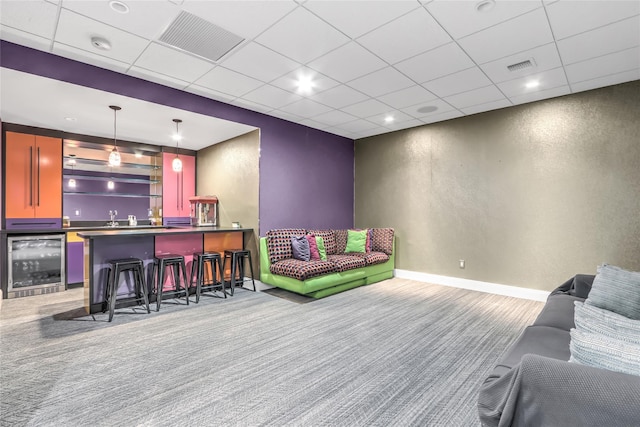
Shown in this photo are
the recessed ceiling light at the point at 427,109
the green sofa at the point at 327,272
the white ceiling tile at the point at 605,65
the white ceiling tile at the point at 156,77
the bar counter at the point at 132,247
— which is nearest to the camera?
the white ceiling tile at the point at 605,65

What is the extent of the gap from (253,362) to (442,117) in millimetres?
4861

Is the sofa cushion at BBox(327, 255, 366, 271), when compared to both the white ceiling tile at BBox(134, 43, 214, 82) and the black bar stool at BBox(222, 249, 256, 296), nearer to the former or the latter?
the black bar stool at BBox(222, 249, 256, 296)

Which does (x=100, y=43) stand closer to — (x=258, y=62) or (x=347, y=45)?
(x=258, y=62)

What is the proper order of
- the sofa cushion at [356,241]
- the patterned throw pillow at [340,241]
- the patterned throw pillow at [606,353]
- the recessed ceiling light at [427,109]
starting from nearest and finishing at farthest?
the patterned throw pillow at [606,353] → the recessed ceiling light at [427,109] → the sofa cushion at [356,241] → the patterned throw pillow at [340,241]

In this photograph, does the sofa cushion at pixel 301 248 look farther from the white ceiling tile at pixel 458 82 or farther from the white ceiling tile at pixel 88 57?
the white ceiling tile at pixel 88 57

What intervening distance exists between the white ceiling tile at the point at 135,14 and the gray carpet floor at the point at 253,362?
2.94m

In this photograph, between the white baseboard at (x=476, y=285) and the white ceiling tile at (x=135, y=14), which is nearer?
the white ceiling tile at (x=135, y=14)

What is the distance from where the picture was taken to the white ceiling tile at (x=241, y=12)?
2.48 m

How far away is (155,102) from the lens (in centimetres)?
403

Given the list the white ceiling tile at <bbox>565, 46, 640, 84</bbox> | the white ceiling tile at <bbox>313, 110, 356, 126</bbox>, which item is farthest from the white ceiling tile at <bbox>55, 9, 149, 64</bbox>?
the white ceiling tile at <bbox>565, 46, 640, 84</bbox>

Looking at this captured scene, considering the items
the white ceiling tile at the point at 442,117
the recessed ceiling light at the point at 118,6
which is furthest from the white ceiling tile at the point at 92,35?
the white ceiling tile at the point at 442,117

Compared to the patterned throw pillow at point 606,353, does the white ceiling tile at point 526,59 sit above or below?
above

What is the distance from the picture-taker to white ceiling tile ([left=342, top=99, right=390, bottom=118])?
469cm

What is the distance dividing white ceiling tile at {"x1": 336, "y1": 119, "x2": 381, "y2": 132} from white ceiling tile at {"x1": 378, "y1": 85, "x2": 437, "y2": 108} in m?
0.98
